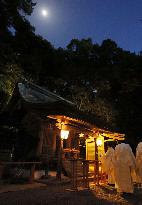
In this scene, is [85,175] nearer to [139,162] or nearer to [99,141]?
[139,162]

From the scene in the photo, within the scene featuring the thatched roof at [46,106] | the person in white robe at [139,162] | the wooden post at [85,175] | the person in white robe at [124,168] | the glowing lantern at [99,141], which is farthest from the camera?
the glowing lantern at [99,141]

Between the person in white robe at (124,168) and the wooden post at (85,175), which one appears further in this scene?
the wooden post at (85,175)

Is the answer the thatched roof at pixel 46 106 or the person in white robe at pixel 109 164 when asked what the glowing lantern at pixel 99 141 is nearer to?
the thatched roof at pixel 46 106

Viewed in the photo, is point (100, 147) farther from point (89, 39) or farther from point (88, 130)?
point (89, 39)

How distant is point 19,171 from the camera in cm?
1300

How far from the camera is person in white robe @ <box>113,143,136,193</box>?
9.39 meters

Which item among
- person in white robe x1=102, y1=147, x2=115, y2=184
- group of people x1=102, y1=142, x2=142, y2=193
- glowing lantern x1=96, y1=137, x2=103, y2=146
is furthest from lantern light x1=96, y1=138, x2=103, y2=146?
group of people x1=102, y1=142, x2=142, y2=193

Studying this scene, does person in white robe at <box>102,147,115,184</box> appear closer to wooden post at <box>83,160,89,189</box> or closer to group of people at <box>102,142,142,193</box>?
wooden post at <box>83,160,89,189</box>

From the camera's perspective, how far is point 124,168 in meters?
9.48

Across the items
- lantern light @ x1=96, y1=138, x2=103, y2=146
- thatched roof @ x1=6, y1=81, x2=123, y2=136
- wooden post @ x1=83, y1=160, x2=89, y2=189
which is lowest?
wooden post @ x1=83, y1=160, x2=89, y2=189

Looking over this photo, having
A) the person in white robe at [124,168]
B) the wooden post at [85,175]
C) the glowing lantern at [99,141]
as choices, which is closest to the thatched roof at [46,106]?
the glowing lantern at [99,141]

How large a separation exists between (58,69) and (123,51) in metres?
10.4

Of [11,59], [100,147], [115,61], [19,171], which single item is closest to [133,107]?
[115,61]

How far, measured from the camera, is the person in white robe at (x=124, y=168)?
939cm
